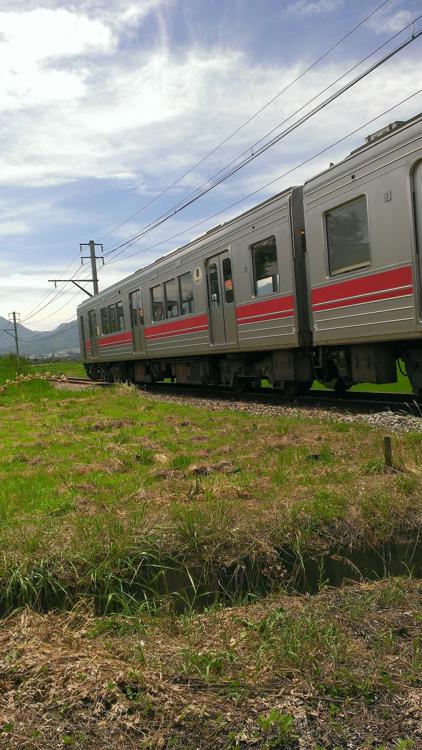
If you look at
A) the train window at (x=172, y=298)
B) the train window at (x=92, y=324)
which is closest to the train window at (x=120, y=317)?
the train window at (x=92, y=324)

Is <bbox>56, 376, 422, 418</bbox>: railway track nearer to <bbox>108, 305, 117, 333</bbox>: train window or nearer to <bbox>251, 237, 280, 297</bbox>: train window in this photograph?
<bbox>251, 237, 280, 297</bbox>: train window

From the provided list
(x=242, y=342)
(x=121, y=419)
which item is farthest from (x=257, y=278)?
(x=121, y=419)

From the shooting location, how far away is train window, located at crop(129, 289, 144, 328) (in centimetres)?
1862

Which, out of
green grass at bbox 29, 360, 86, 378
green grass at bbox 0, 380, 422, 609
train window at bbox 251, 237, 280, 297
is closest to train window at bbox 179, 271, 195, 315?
train window at bbox 251, 237, 280, 297

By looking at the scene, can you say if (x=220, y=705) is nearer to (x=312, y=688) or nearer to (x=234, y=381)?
(x=312, y=688)

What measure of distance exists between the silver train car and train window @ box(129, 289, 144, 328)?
210 centimetres

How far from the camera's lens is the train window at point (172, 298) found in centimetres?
1566

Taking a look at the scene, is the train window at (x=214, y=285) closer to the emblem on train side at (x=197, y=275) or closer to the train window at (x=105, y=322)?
the emblem on train side at (x=197, y=275)

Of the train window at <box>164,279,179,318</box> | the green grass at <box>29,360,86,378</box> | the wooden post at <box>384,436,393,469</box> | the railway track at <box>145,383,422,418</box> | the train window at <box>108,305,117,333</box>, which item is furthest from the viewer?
the green grass at <box>29,360,86,378</box>

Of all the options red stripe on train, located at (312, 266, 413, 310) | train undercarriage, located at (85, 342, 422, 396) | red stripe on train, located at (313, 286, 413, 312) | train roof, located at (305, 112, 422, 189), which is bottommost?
train undercarriage, located at (85, 342, 422, 396)

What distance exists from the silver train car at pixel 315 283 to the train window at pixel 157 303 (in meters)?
0.18

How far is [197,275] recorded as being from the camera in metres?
14.1

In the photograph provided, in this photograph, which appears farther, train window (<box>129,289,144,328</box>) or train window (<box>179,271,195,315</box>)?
train window (<box>129,289,144,328</box>)

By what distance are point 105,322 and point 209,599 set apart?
66.7 ft
